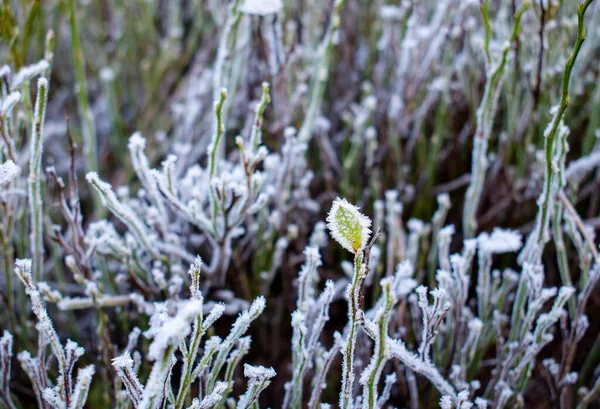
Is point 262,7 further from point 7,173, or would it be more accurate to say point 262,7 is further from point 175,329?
point 175,329

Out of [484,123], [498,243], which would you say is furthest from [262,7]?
[498,243]

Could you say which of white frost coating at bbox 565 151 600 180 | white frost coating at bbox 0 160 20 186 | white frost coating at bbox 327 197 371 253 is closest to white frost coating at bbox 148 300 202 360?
white frost coating at bbox 327 197 371 253

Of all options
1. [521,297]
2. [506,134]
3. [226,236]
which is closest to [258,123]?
[226,236]

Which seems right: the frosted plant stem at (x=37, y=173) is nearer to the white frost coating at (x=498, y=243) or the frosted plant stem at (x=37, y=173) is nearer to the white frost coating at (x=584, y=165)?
the white frost coating at (x=498, y=243)

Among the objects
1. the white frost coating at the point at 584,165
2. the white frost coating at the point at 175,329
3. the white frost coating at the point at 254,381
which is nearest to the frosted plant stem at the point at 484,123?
the white frost coating at the point at 584,165

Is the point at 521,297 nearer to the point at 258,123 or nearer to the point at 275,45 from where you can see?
the point at 258,123

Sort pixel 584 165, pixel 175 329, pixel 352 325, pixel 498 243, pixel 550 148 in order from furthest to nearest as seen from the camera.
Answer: pixel 584 165, pixel 498 243, pixel 550 148, pixel 352 325, pixel 175 329
